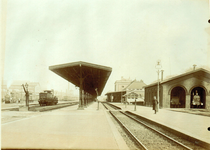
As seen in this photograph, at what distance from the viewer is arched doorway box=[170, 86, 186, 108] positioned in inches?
1086

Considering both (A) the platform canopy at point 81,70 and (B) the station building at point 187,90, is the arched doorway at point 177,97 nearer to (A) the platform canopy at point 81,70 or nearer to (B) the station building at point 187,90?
(B) the station building at point 187,90

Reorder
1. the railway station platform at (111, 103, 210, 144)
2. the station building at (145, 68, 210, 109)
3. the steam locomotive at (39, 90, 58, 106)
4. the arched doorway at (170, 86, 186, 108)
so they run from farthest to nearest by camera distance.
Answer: the steam locomotive at (39, 90, 58, 106), the arched doorway at (170, 86, 186, 108), the station building at (145, 68, 210, 109), the railway station platform at (111, 103, 210, 144)

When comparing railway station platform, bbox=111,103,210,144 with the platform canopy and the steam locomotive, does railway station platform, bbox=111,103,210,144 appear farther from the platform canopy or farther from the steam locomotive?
the steam locomotive

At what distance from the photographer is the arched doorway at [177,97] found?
90.5ft

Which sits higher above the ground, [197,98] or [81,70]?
[81,70]

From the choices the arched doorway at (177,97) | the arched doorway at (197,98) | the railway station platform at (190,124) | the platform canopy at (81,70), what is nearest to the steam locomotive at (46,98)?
the platform canopy at (81,70)

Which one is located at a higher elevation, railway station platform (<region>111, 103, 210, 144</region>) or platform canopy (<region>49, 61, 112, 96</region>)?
platform canopy (<region>49, 61, 112, 96</region>)

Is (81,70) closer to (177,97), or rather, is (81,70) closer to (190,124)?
(190,124)

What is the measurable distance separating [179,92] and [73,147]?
25.5 m

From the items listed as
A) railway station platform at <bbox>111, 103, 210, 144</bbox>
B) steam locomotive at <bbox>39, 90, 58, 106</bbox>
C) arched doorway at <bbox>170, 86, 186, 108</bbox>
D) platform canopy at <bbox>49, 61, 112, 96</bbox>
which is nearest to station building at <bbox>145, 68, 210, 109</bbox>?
arched doorway at <bbox>170, 86, 186, 108</bbox>

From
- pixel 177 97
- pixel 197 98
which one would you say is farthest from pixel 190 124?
pixel 177 97

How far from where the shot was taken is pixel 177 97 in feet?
92.8

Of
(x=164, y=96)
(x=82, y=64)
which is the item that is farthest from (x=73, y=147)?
(x=164, y=96)

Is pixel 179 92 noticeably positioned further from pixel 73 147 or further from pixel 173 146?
pixel 73 147
